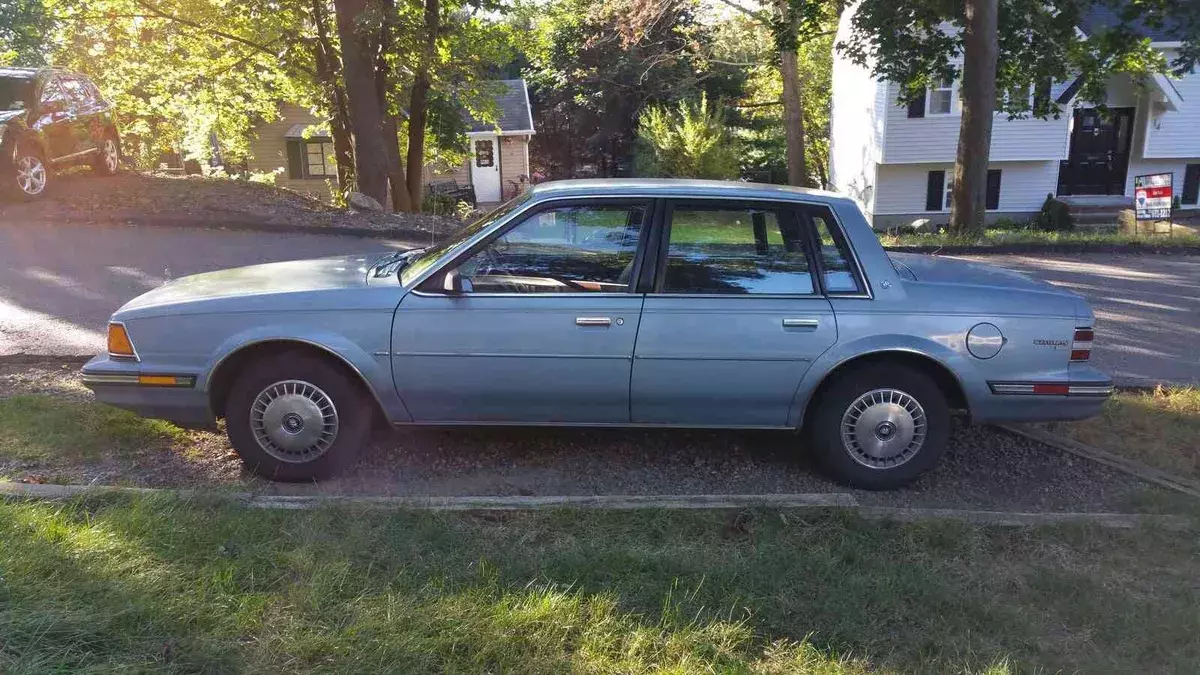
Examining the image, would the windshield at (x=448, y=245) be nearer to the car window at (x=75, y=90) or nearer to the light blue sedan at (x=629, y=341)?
the light blue sedan at (x=629, y=341)

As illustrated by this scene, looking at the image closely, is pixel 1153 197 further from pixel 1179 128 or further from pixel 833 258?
pixel 833 258

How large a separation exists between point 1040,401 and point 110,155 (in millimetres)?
15124

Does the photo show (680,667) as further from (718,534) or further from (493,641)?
(718,534)

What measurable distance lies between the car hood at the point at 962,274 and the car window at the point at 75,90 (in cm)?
1338

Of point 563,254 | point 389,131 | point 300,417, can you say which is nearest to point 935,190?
point 389,131

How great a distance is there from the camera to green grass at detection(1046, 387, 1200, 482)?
207 inches

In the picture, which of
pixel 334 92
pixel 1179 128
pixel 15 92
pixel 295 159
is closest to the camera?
pixel 15 92

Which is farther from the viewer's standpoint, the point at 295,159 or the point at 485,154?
the point at 485,154

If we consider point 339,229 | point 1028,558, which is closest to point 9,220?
point 339,229

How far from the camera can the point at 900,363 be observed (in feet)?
15.3

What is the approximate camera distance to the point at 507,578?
11.6ft

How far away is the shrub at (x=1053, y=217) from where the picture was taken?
2602cm

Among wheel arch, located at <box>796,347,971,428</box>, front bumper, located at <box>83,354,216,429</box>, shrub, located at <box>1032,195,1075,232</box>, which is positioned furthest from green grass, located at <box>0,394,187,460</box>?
shrub, located at <box>1032,195,1075,232</box>

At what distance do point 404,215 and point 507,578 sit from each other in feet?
39.0
